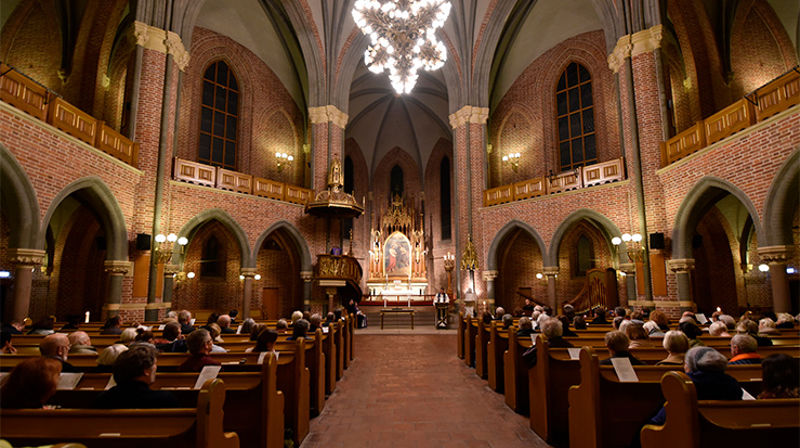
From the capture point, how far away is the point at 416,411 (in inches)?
233

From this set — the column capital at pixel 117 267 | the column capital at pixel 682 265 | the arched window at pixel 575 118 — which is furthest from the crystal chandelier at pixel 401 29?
the arched window at pixel 575 118

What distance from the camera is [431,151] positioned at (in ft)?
97.9

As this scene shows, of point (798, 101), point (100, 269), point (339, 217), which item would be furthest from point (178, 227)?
point (798, 101)

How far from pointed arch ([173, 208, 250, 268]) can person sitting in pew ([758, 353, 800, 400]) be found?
15368 millimetres

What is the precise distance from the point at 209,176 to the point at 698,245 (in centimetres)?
1809

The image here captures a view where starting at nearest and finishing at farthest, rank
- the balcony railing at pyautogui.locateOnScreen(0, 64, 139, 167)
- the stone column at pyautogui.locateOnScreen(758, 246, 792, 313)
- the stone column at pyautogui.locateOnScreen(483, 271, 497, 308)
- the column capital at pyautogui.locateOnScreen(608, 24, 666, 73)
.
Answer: the balcony railing at pyautogui.locateOnScreen(0, 64, 139, 167), the stone column at pyautogui.locateOnScreen(758, 246, 792, 313), the column capital at pyautogui.locateOnScreen(608, 24, 666, 73), the stone column at pyautogui.locateOnScreen(483, 271, 497, 308)

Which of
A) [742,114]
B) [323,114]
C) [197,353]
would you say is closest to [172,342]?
[197,353]

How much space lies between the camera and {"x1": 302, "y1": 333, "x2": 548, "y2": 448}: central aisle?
15.9 ft

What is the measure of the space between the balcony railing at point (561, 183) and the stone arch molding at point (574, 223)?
3.45 feet

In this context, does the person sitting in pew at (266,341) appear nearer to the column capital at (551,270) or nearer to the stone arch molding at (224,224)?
the stone arch molding at (224,224)

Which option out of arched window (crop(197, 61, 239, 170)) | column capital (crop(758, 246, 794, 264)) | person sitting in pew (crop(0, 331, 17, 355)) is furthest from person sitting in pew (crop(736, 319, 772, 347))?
arched window (crop(197, 61, 239, 170))

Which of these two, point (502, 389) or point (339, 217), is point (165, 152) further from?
point (502, 389)

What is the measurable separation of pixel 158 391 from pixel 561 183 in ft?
54.4

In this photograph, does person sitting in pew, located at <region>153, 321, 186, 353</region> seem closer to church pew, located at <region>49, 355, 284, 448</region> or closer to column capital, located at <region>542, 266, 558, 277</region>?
church pew, located at <region>49, 355, 284, 448</region>
